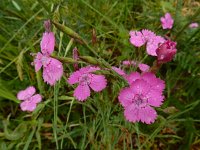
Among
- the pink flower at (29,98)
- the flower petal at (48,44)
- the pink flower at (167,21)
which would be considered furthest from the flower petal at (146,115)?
the pink flower at (167,21)

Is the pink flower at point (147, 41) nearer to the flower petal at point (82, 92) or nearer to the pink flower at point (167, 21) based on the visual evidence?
the flower petal at point (82, 92)

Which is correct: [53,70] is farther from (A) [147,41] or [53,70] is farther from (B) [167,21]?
(B) [167,21]

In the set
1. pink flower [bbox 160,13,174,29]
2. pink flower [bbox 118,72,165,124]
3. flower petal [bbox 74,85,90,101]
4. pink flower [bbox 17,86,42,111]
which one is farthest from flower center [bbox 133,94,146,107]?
pink flower [bbox 160,13,174,29]

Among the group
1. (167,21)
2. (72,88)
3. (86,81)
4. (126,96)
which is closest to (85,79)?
(86,81)

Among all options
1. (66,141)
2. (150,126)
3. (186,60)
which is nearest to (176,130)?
(150,126)

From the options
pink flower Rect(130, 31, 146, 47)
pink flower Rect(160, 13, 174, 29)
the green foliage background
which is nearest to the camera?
pink flower Rect(130, 31, 146, 47)

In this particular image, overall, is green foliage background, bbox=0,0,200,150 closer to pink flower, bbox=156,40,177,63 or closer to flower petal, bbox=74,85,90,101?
flower petal, bbox=74,85,90,101
